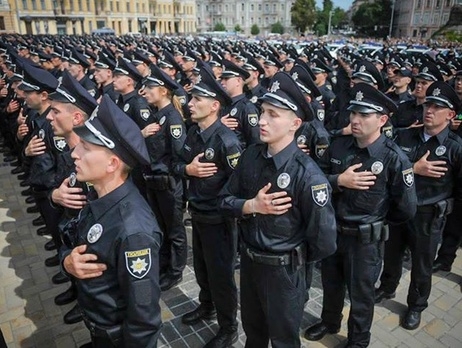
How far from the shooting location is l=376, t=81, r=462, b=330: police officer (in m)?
4.15

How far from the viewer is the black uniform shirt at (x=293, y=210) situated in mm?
2850

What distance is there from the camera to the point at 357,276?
3.64 meters

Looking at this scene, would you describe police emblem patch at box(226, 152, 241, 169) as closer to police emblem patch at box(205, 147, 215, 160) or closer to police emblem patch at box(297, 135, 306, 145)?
police emblem patch at box(205, 147, 215, 160)

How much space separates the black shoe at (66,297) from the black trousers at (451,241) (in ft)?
16.8

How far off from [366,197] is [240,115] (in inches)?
114

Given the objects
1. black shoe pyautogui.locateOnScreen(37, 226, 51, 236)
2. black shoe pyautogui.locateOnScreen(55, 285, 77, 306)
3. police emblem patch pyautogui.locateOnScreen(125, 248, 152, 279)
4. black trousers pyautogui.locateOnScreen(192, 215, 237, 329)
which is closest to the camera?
police emblem patch pyautogui.locateOnScreen(125, 248, 152, 279)

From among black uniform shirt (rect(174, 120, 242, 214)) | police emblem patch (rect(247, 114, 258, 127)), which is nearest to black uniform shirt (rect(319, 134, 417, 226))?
black uniform shirt (rect(174, 120, 242, 214))

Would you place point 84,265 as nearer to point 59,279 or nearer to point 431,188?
point 59,279

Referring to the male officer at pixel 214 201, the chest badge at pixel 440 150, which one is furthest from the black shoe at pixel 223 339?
the chest badge at pixel 440 150

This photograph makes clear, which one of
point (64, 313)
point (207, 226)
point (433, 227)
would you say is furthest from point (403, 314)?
point (64, 313)

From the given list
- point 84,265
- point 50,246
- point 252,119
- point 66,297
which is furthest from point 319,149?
point 50,246

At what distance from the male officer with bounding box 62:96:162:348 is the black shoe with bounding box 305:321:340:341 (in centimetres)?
225

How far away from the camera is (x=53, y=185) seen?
460 centimetres

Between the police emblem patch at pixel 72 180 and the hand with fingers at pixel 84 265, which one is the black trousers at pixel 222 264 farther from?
the hand with fingers at pixel 84 265
